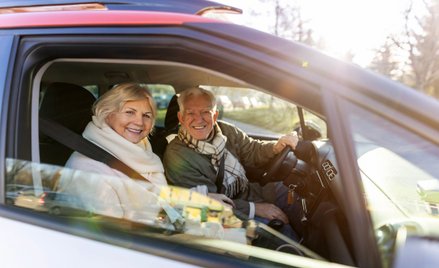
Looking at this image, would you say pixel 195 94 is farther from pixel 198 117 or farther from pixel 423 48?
pixel 423 48

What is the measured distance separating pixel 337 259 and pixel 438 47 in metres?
9.72

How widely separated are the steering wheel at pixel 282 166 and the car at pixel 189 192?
85 centimetres

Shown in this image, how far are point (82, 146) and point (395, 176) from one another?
122 cm

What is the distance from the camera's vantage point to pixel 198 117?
2.69m

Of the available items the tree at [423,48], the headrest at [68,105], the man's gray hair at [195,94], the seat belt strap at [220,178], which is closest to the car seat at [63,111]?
the headrest at [68,105]

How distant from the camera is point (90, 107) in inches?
92.7

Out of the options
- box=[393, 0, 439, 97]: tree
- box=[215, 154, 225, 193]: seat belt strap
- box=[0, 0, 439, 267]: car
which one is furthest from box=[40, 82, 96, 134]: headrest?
box=[393, 0, 439, 97]: tree

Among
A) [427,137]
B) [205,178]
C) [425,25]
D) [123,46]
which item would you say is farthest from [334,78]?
[425,25]

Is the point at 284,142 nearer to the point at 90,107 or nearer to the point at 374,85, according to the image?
the point at 90,107

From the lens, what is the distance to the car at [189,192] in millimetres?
1144

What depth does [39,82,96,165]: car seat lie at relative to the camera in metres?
1.74

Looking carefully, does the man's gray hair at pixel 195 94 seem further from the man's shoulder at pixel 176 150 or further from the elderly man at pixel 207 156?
the man's shoulder at pixel 176 150

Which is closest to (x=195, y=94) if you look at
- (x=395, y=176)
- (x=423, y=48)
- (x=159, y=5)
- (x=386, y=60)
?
(x=159, y=5)

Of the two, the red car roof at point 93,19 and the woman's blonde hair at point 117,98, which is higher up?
the red car roof at point 93,19
